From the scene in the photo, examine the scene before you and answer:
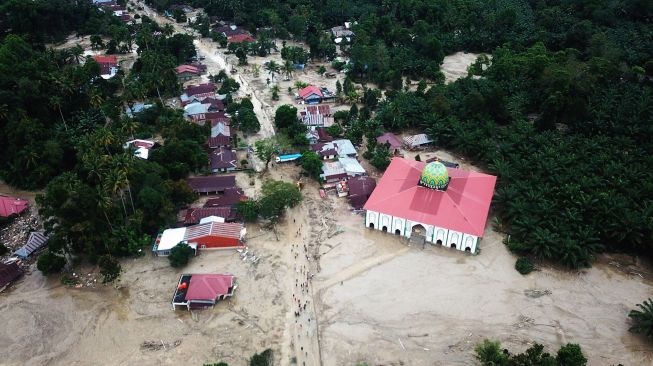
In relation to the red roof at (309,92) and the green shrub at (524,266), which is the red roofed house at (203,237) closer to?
the green shrub at (524,266)

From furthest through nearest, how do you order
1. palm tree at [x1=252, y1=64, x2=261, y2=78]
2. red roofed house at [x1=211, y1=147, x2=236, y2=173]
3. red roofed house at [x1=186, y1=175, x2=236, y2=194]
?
palm tree at [x1=252, y1=64, x2=261, y2=78], red roofed house at [x1=211, y1=147, x2=236, y2=173], red roofed house at [x1=186, y1=175, x2=236, y2=194]

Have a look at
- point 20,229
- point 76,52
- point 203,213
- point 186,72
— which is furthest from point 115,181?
point 76,52

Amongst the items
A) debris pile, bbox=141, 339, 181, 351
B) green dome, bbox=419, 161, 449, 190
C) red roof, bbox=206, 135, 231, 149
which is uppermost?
green dome, bbox=419, 161, 449, 190

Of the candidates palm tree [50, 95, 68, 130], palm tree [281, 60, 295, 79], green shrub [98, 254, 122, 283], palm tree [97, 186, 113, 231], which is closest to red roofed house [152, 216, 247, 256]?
green shrub [98, 254, 122, 283]

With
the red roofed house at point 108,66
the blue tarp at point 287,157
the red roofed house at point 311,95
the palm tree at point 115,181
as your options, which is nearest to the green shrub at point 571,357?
the blue tarp at point 287,157

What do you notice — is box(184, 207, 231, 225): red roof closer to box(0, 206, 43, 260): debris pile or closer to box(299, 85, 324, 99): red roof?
box(0, 206, 43, 260): debris pile

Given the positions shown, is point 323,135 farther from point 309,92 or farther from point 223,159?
point 223,159

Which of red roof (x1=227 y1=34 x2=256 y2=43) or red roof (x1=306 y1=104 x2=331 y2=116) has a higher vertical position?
red roof (x1=227 y1=34 x2=256 y2=43)
